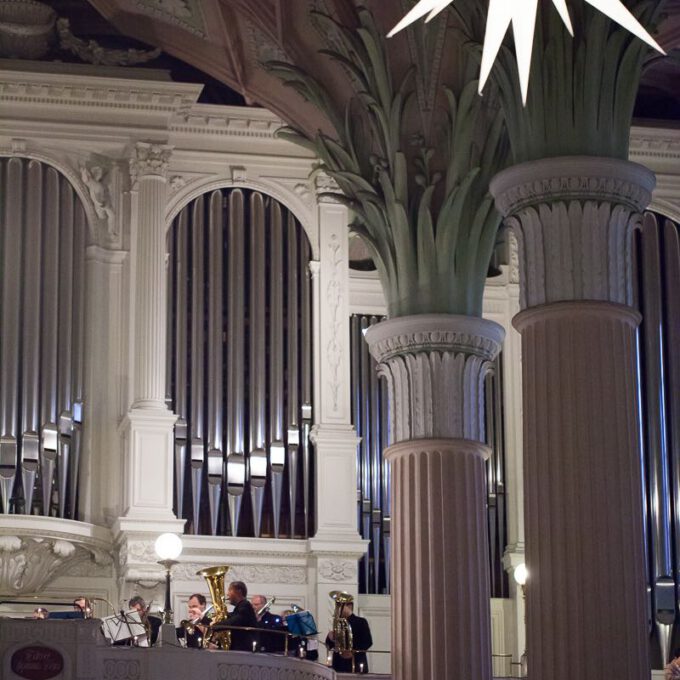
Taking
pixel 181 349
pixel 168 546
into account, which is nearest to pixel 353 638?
pixel 168 546

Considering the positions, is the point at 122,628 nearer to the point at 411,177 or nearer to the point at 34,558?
the point at 411,177

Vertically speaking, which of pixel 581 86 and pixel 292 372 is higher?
pixel 581 86

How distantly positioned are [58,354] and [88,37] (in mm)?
4039

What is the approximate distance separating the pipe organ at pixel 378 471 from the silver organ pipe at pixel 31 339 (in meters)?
3.73

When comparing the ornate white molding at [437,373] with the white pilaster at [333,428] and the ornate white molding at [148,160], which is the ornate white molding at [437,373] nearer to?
the white pilaster at [333,428]

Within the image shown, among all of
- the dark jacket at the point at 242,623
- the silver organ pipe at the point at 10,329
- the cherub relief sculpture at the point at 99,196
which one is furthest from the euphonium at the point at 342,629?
the cherub relief sculpture at the point at 99,196

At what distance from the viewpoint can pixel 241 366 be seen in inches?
816

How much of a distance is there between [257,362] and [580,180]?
983 centimetres

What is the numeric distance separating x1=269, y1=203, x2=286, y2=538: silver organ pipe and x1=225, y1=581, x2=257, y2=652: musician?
557 cm

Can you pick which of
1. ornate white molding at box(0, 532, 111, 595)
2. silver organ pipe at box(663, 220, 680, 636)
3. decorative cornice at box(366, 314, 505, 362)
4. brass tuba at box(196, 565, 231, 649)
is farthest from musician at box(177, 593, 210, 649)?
silver organ pipe at box(663, 220, 680, 636)

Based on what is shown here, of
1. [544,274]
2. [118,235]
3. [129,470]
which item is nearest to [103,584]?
[129,470]

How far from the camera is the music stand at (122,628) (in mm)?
14219

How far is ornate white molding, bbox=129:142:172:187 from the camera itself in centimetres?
2098

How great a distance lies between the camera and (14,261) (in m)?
20.5
